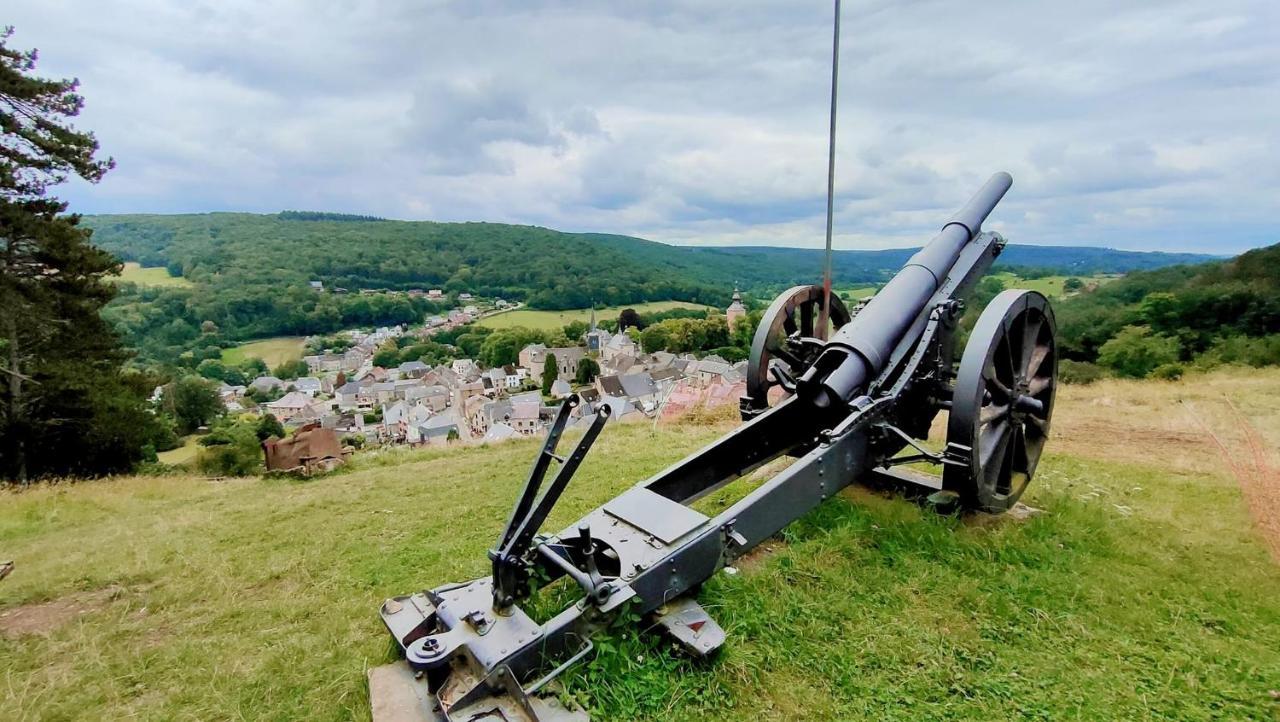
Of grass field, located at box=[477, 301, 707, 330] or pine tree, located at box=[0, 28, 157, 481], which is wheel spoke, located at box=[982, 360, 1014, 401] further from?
grass field, located at box=[477, 301, 707, 330]

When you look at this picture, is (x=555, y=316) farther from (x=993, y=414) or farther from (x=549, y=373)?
(x=993, y=414)

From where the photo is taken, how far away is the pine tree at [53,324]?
11688mm

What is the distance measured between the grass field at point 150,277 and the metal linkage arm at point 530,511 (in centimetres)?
9749

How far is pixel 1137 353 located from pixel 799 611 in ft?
73.3

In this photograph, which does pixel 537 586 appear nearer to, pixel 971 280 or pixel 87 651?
pixel 87 651

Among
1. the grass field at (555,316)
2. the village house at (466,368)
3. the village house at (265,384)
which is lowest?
the village house at (265,384)

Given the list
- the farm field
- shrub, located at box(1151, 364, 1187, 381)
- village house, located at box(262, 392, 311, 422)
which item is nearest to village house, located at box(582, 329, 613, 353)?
village house, located at box(262, 392, 311, 422)

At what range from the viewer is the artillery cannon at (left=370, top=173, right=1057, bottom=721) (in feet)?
9.37

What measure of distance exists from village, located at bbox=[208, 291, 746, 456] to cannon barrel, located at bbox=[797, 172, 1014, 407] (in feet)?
101

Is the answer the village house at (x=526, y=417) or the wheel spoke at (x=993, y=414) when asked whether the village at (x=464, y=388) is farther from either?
the wheel spoke at (x=993, y=414)

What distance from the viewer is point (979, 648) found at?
3.37m

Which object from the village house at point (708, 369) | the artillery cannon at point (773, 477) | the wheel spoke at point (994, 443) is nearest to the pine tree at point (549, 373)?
the village house at point (708, 369)

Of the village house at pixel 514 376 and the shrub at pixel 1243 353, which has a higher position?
the shrub at pixel 1243 353

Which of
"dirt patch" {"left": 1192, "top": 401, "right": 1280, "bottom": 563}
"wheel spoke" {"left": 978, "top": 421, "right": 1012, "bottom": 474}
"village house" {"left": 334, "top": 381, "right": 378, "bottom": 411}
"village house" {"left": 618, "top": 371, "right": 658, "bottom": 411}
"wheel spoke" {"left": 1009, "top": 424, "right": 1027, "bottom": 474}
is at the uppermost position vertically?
"wheel spoke" {"left": 978, "top": 421, "right": 1012, "bottom": 474}
